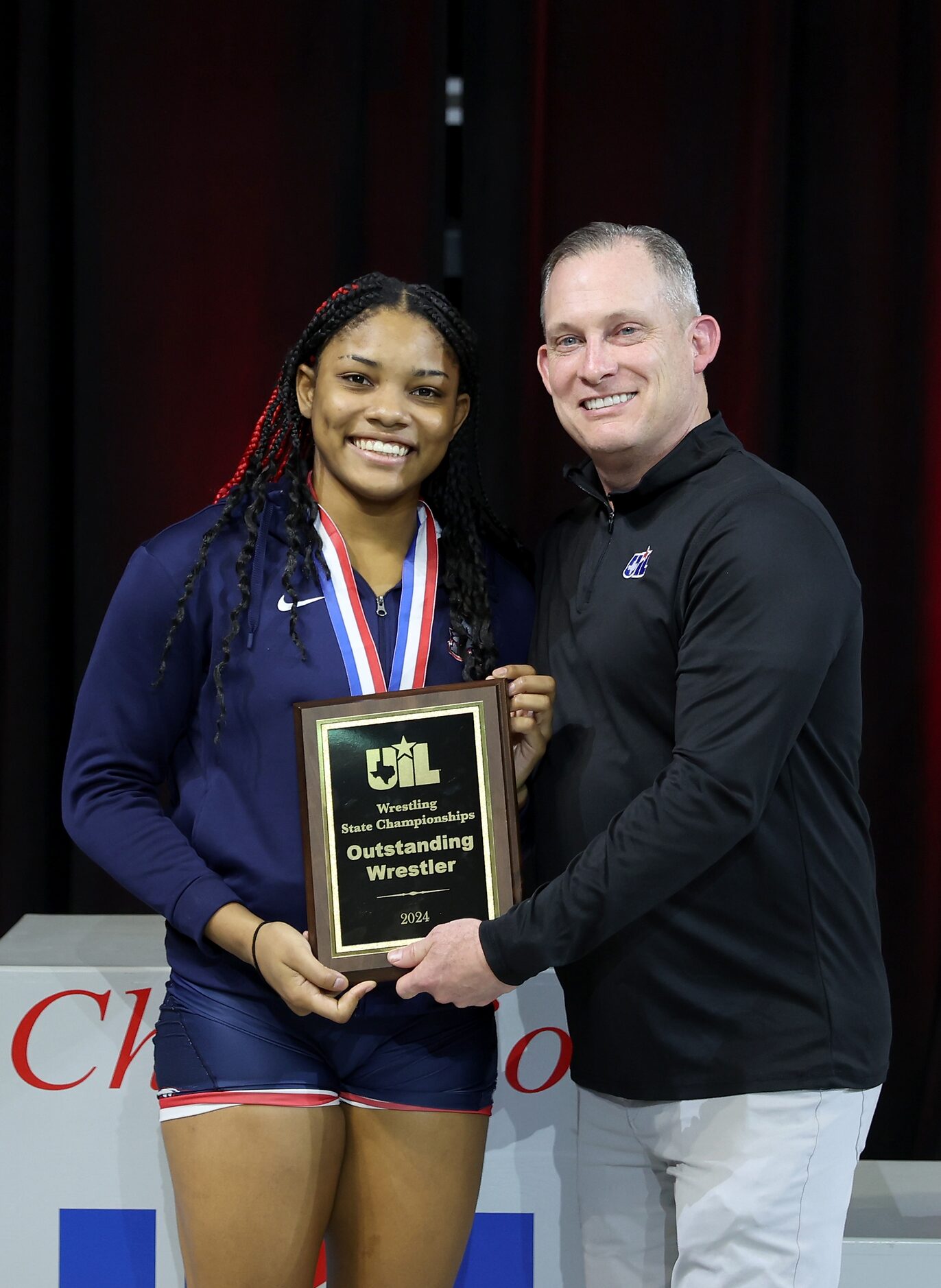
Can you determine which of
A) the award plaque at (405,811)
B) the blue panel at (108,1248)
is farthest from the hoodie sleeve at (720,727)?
the blue panel at (108,1248)

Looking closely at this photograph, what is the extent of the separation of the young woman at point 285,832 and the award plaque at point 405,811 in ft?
0.20

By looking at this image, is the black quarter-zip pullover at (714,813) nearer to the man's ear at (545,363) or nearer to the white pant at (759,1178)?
the white pant at (759,1178)

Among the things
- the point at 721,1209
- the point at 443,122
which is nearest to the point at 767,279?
the point at 443,122

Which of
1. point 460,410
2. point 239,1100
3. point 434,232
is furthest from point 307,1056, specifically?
point 434,232

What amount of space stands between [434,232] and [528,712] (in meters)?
1.42

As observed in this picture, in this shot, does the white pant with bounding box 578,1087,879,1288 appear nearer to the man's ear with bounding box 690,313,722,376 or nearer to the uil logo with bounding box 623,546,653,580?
the uil logo with bounding box 623,546,653,580

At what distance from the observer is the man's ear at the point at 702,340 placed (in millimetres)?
1735

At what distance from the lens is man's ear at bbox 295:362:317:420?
187cm

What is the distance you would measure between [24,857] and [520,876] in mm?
1548

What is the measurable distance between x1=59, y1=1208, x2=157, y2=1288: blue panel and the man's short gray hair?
5.30ft

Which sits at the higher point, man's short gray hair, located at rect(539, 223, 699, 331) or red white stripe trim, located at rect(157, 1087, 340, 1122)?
man's short gray hair, located at rect(539, 223, 699, 331)

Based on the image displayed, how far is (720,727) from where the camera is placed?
4.86ft

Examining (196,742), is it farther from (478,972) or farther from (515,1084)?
(515,1084)

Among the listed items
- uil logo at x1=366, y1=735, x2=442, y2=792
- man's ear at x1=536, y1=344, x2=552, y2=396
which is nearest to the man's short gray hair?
man's ear at x1=536, y1=344, x2=552, y2=396
